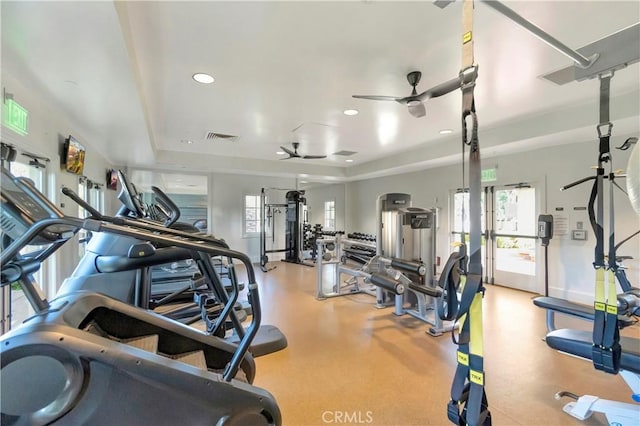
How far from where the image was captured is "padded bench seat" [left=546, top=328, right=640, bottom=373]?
5.49ft

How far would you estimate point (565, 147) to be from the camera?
468 cm

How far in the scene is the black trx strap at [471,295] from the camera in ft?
2.98

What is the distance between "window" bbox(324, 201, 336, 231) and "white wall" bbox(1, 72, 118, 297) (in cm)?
715

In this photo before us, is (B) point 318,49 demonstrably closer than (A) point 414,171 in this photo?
Yes

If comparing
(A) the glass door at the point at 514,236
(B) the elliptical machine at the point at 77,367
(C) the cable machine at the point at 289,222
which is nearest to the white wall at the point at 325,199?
(C) the cable machine at the point at 289,222

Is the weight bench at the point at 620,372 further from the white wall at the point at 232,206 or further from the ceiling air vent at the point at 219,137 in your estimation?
the white wall at the point at 232,206

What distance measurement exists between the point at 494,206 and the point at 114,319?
6.13 m

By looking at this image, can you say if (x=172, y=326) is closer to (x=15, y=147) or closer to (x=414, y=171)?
(x=15, y=147)

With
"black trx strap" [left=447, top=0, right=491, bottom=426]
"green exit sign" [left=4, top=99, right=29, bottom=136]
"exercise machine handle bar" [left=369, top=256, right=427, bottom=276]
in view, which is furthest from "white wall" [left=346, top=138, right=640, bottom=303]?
"green exit sign" [left=4, top=99, right=29, bottom=136]

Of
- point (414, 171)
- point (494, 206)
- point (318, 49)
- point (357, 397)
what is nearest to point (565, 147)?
point (494, 206)

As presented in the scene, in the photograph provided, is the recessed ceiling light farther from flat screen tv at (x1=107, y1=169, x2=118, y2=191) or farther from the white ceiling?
flat screen tv at (x1=107, y1=169, x2=118, y2=191)

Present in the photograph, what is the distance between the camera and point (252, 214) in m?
8.29

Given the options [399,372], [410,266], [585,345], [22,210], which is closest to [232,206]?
[410,266]
